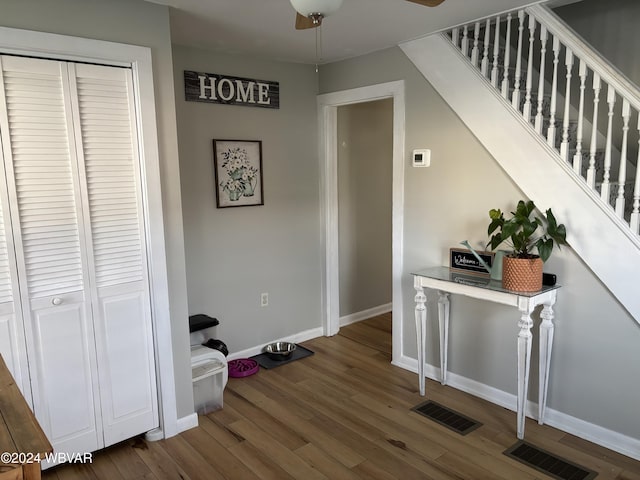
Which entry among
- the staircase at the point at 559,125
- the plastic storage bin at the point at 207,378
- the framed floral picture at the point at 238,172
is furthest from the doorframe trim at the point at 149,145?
the staircase at the point at 559,125

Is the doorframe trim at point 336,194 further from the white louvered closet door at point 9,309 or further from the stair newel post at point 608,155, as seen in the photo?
the white louvered closet door at point 9,309

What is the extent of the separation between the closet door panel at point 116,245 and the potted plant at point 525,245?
1997 millimetres

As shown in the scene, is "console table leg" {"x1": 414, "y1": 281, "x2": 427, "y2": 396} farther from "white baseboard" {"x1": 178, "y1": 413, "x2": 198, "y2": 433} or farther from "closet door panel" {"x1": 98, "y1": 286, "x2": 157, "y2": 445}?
"closet door panel" {"x1": 98, "y1": 286, "x2": 157, "y2": 445}

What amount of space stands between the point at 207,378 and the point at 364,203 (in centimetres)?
231

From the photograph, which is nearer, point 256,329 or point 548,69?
point 548,69

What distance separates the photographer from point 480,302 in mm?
3057

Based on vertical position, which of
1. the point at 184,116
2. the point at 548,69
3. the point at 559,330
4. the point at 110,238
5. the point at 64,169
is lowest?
the point at 559,330

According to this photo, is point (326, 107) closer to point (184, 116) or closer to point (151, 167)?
point (184, 116)

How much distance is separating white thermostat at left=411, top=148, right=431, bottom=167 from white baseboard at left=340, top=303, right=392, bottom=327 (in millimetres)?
1831

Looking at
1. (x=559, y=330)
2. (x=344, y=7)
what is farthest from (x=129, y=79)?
(x=559, y=330)

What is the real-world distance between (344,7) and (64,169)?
5.50ft

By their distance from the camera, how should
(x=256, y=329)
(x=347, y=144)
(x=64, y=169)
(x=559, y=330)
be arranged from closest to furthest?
(x=64, y=169), (x=559, y=330), (x=256, y=329), (x=347, y=144)

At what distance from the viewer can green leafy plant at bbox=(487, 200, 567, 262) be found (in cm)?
248

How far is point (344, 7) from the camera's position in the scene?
251 cm
